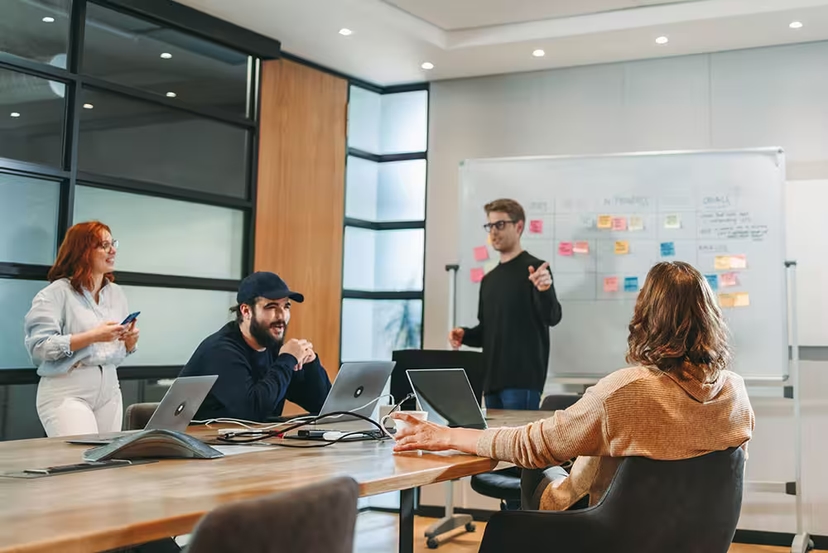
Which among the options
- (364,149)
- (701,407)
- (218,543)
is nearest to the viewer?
(218,543)

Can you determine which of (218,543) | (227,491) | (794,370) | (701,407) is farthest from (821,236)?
(218,543)

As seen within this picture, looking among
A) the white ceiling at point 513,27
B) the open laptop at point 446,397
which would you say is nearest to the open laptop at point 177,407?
the open laptop at point 446,397

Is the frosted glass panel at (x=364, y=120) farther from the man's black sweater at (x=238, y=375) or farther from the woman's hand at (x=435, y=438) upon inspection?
the woman's hand at (x=435, y=438)

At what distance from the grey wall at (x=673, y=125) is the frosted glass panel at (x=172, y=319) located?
149 cm

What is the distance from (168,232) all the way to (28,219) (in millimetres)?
832

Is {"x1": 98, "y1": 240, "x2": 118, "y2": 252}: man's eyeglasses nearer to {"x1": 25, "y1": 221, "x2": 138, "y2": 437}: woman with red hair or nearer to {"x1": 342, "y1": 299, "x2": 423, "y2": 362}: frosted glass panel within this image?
{"x1": 25, "y1": 221, "x2": 138, "y2": 437}: woman with red hair

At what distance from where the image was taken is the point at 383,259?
20.0ft

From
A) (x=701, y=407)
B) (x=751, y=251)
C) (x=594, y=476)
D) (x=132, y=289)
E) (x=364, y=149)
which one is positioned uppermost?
(x=364, y=149)

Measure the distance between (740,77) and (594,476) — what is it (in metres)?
3.83

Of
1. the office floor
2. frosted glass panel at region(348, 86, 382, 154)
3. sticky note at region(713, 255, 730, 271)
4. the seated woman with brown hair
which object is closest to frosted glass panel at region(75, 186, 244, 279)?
frosted glass panel at region(348, 86, 382, 154)

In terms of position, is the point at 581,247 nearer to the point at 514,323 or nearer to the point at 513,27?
the point at 514,323

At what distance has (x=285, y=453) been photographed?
212 centimetres

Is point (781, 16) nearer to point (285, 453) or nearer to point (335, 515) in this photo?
point (285, 453)

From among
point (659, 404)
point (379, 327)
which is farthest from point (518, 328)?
point (659, 404)
